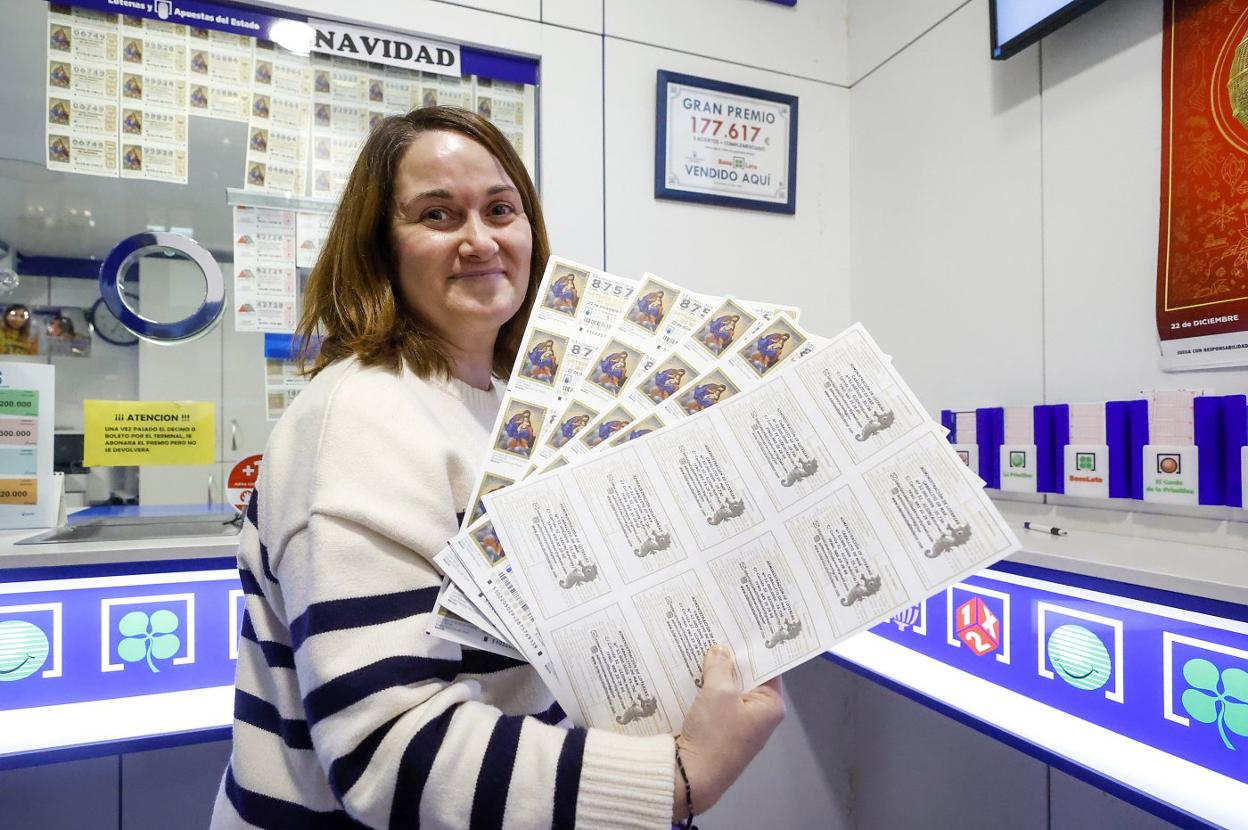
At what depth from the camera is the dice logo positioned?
146 cm

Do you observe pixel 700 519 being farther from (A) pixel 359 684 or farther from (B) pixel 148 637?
(B) pixel 148 637

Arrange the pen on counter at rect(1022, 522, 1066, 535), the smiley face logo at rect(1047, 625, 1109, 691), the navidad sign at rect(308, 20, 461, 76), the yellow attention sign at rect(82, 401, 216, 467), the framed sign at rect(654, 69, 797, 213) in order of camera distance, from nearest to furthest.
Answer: the smiley face logo at rect(1047, 625, 1109, 691), the pen on counter at rect(1022, 522, 1066, 535), the yellow attention sign at rect(82, 401, 216, 467), the navidad sign at rect(308, 20, 461, 76), the framed sign at rect(654, 69, 797, 213)

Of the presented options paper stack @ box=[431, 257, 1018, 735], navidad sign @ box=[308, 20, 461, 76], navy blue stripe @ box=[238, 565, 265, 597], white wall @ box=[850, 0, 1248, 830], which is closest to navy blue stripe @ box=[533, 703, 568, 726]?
paper stack @ box=[431, 257, 1018, 735]

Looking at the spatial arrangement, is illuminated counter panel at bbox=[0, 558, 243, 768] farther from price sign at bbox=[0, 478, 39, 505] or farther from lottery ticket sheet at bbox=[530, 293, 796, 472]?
lottery ticket sheet at bbox=[530, 293, 796, 472]

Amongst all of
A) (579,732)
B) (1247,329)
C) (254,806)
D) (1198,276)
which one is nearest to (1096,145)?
(1198,276)

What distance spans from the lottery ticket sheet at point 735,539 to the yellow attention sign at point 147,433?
1486 mm

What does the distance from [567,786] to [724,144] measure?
Answer: 6.93 feet

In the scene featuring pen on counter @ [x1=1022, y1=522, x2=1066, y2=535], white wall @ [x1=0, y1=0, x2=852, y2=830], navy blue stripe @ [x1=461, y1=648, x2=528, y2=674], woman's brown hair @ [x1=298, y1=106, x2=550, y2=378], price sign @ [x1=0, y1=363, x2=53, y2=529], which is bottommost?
navy blue stripe @ [x1=461, y1=648, x2=528, y2=674]

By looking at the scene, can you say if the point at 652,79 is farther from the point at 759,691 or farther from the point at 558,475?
the point at 759,691

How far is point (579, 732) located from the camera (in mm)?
673

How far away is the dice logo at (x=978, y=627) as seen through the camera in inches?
57.3

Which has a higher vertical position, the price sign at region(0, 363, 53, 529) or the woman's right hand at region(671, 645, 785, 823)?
the price sign at region(0, 363, 53, 529)

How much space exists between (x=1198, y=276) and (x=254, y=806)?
6.06ft

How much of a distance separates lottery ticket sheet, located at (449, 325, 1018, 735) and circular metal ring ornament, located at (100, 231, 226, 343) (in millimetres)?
1575
